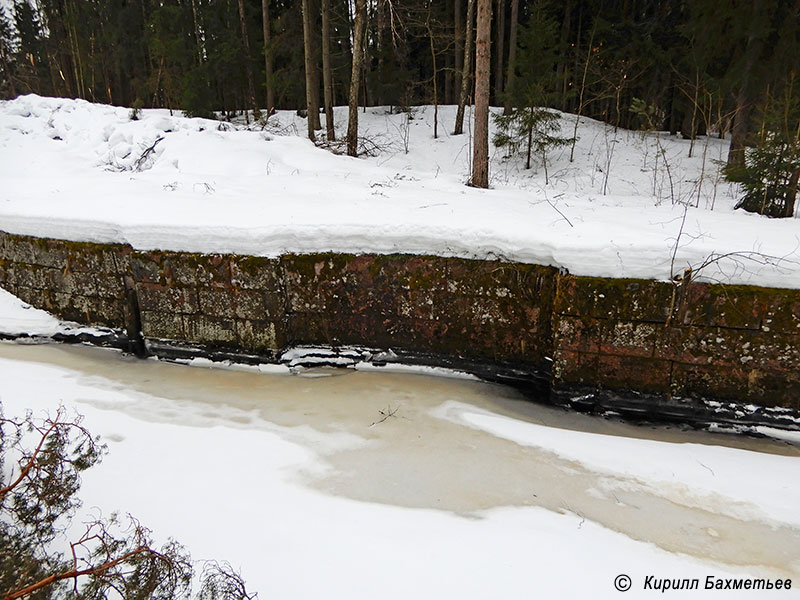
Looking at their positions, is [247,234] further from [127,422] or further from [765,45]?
[765,45]

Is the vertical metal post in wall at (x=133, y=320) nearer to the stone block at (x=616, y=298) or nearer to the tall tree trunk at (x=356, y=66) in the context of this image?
the stone block at (x=616, y=298)

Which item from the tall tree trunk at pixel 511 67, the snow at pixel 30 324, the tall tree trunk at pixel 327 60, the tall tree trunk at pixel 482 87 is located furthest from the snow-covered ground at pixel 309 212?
the tall tree trunk at pixel 511 67

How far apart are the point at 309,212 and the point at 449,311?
1.79 m

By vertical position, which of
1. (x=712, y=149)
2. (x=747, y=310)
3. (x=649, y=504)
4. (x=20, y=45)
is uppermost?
(x=20, y=45)

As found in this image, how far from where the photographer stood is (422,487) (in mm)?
2955

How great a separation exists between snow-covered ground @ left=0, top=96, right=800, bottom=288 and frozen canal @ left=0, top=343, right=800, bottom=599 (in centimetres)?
130

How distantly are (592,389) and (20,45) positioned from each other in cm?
3816

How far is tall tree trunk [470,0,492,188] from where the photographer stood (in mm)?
7367

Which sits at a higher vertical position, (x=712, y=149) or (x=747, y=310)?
(x=712, y=149)

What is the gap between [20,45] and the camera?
28.4 m

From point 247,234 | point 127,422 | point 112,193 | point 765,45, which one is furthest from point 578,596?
point 765,45


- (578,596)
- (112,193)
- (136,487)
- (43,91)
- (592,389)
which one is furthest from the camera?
(43,91)

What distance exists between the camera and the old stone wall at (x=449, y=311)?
11.7ft

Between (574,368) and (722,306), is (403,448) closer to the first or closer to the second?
(574,368)
